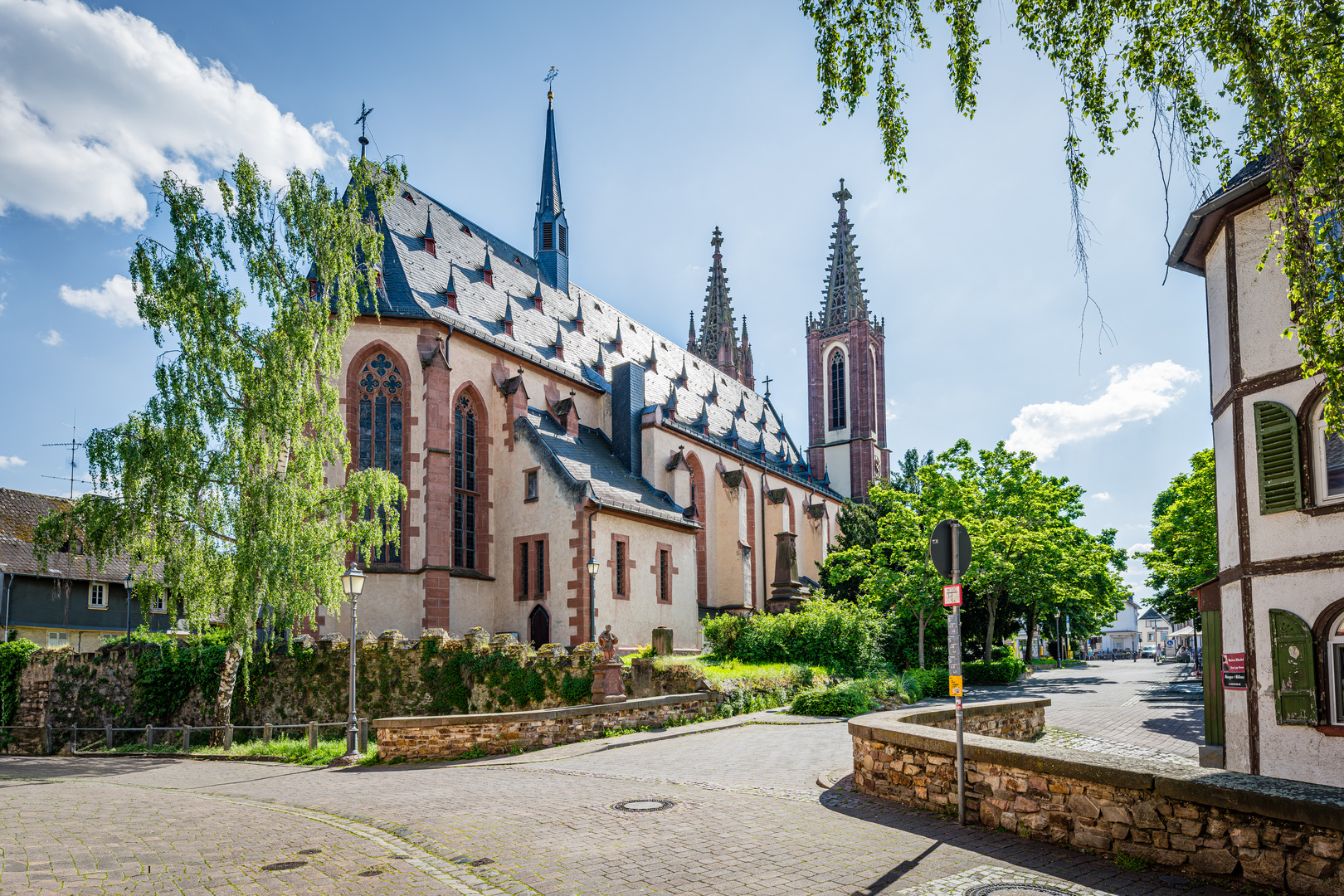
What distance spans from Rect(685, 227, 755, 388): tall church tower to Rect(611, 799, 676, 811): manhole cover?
56146 millimetres

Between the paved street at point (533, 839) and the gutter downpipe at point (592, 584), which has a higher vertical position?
the gutter downpipe at point (592, 584)

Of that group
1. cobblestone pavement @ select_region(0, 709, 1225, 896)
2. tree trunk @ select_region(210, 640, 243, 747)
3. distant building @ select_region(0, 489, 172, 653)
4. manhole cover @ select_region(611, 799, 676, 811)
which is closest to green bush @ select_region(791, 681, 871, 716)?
cobblestone pavement @ select_region(0, 709, 1225, 896)

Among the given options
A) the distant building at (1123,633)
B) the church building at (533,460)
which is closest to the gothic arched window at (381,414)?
the church building at (533,460)

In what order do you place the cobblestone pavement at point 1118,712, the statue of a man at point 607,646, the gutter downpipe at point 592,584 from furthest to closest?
the gutter downpipe at point 592,584 → the statue of a man at point 607,646 → the cobblestone pavement at point 1118,712

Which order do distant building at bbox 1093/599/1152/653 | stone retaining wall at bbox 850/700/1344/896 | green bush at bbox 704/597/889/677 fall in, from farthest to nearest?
distant building at bbox 1093/599/1152/653, green bush at bbox 704/597/889/677, stone retaining wall at bbox 850/700/1344/896

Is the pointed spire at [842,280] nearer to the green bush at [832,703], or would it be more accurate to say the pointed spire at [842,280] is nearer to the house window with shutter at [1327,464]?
the green bush at [832,703]

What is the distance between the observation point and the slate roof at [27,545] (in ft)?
118

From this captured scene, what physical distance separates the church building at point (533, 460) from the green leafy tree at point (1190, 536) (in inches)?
485

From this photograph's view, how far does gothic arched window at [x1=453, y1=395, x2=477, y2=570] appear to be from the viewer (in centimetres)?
2838

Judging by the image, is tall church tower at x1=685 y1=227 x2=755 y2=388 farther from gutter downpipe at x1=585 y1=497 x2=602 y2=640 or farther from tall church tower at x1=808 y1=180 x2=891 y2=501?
gutter downpipe at x1=585 y1=497 x2=602 y2=640

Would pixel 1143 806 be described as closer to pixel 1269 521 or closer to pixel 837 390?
pixel 1269 521

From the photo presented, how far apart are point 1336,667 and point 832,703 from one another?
1020 cm

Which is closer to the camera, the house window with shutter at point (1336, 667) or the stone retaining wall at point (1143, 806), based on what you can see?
the stone retaining wall at point (1143, 806)

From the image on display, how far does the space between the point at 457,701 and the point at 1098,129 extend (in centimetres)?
1848
